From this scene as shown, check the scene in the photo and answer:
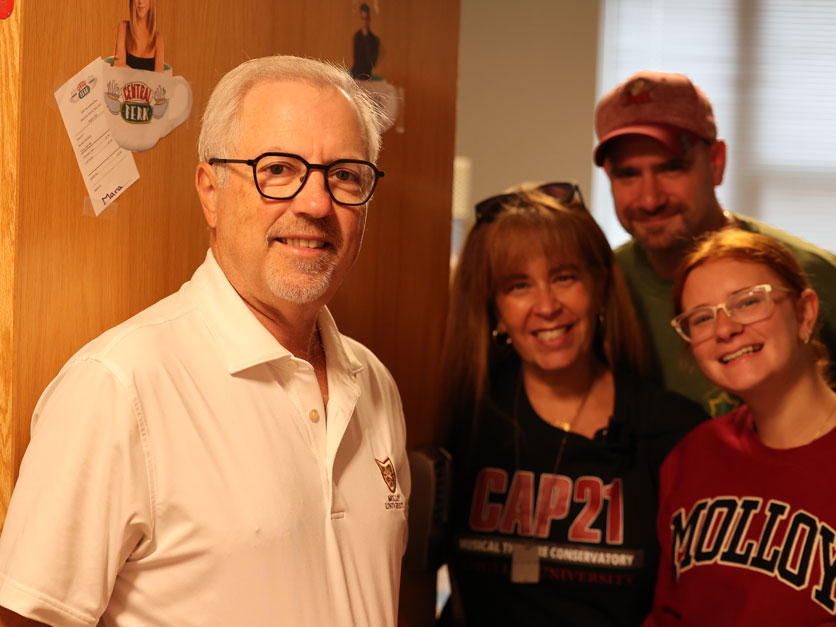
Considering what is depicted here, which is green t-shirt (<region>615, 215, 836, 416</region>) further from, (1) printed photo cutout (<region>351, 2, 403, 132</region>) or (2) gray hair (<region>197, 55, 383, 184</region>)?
(2) gray hair (<region>197, 55, 383, 184</region>)

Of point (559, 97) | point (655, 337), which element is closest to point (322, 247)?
point (655, 337)

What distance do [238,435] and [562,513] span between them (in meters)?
1.04

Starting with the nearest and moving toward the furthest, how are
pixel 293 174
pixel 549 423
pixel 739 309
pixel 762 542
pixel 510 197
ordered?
1. pixel 293 174
2. pixel 762 542
3. pixel 739 309
4. pixel 549 423
5. pixel 510 197

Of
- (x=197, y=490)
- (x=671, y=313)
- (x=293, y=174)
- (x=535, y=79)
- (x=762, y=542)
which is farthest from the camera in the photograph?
(x=535, y=79)

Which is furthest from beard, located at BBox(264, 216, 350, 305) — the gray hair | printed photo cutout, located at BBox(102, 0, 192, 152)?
printed photo cutout, located at BBox(102, 0, 192, 152)

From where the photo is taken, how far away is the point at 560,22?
4781mm

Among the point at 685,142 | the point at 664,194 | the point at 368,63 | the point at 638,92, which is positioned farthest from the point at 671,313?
the point at 368,63

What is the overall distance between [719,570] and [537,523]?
432 millimetres

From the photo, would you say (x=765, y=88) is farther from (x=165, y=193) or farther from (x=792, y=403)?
(x=165, y=193)

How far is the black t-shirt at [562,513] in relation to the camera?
6.46 ft

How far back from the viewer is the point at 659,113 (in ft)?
7.90

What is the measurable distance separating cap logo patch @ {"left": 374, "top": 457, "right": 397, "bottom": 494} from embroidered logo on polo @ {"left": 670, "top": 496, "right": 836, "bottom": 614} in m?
0.69

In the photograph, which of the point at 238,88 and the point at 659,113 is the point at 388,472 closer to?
the point at 238,88

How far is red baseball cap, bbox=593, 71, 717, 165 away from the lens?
2.41 metres
